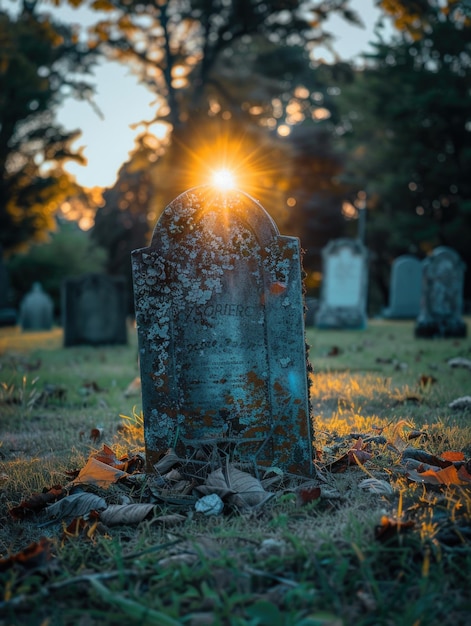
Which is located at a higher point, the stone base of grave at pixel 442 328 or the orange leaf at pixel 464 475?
the stone base of grave at pixel 442 328

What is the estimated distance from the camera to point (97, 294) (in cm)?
1213

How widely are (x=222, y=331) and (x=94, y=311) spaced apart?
935 centimetres

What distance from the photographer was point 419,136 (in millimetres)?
29219

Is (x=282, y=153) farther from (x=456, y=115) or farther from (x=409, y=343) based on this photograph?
(x=409, y=343)

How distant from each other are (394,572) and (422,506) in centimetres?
47

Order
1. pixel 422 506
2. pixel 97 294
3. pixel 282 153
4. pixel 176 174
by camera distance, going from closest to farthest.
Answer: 1. pixel 422 506
2. pixel 97 294
3. pixel 176 174
4. pixel 282 153

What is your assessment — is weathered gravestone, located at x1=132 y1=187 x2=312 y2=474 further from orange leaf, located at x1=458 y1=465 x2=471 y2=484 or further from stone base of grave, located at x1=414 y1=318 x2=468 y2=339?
stone base of grave, located at x1=414 y1=318 x2=468 y2=339

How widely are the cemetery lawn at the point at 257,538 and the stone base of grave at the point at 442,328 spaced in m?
8.54

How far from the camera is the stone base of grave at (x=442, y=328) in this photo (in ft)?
41.1

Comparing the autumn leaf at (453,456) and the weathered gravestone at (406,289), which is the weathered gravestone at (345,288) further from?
the autumn leaf at (453,456)

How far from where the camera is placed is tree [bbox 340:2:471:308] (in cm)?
2780

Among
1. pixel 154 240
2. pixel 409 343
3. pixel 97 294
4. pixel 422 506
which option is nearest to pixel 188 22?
pixel 97 294

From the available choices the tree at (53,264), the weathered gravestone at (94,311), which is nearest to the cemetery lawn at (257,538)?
the weathered gravestone at (94,311)

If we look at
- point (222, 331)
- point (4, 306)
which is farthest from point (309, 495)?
point (4, 306)
